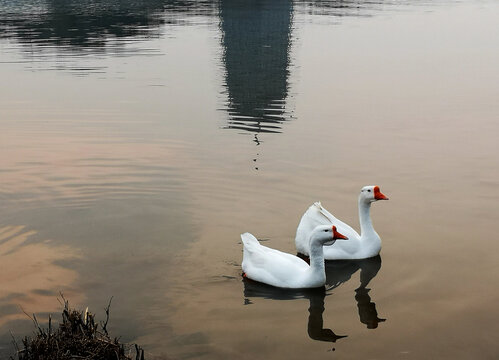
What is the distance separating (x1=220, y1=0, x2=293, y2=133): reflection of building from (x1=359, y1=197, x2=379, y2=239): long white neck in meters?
7.74

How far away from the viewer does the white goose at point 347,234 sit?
39.0 ft

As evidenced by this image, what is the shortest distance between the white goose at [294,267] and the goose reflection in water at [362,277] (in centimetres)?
46

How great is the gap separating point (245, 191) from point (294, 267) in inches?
158

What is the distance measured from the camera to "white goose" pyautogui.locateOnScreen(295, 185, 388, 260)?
1189cm

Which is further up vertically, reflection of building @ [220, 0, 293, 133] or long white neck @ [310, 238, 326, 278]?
long white neck @ [310, 238, 326, 278]

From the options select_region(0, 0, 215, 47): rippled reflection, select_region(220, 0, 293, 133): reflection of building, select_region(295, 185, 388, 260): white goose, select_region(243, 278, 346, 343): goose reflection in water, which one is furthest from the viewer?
select_region(0, 0, 215, 47): rippled reflection

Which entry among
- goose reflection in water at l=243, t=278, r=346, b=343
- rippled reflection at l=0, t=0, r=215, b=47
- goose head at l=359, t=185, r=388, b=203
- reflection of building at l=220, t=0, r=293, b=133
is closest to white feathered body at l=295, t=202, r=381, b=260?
goose head at l=359, t=185, r=388, b=203

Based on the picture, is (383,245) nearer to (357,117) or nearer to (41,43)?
(357,117)

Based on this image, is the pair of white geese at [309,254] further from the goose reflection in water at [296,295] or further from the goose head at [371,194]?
the goose head at [371,194]

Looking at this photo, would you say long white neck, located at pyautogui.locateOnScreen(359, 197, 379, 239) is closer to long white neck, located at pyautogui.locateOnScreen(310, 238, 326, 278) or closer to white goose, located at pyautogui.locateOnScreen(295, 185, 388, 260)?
white goose, located at pyautogui.locateOnScreen(295, 185, 388, 260)

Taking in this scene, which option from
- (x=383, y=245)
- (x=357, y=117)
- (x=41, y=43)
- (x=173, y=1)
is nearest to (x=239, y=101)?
(x=357, y=117)

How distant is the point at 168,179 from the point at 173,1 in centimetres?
4706

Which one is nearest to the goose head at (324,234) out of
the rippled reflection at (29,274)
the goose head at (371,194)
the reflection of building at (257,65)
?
the goose head at (371,194)

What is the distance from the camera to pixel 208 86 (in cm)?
2489
